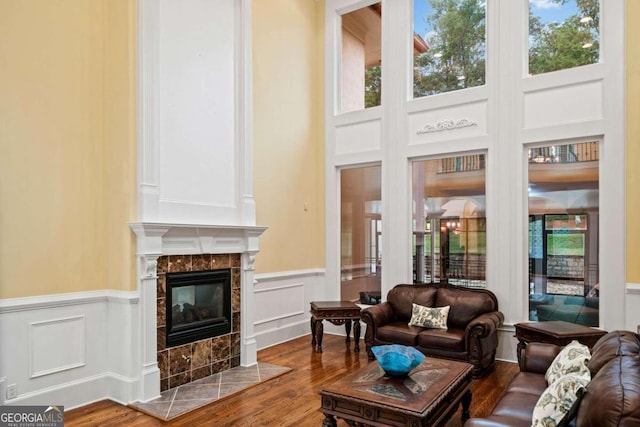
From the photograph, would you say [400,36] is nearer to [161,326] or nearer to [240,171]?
[240,171]

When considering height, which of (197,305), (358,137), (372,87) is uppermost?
(372,87)

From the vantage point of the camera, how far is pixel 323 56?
661 centimetres

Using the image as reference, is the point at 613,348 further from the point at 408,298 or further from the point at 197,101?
the point at 197,101

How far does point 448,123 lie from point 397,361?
11.7 ft

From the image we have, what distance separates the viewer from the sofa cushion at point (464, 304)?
16.4 ft

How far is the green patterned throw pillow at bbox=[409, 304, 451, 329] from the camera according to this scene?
16.3 feet

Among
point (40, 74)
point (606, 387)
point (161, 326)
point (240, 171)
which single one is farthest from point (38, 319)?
point (606, 387)

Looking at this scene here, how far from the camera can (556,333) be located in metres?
4.01

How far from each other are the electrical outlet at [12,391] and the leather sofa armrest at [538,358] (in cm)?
403

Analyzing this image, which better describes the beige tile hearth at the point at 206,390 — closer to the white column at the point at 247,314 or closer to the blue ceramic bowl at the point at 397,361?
the white column at the point at 247,314

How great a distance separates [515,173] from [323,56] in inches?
133

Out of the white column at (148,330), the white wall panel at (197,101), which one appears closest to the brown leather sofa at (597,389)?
the white column at (148,330)

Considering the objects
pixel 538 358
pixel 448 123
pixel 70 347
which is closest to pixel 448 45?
pixel 448 123

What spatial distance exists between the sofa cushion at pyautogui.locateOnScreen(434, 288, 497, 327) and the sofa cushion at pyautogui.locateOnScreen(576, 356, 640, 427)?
2965 mm
